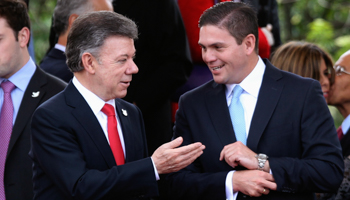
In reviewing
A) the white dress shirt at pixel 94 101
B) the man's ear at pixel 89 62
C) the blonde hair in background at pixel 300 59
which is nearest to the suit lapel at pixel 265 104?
the white dress shirt at pixel 94 101

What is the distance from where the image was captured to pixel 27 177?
12.4 ft

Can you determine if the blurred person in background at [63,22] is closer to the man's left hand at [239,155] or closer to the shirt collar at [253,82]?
the shirt collar at [253,82]

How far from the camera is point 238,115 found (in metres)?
3.49

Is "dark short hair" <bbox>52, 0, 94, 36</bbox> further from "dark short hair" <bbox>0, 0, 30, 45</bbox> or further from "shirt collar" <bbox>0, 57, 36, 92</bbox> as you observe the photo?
"shirt collar" <bbox>0, 57, 36, 92</bbox>

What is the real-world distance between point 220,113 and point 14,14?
5.68 ft

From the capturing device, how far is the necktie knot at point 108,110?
3.36 metres

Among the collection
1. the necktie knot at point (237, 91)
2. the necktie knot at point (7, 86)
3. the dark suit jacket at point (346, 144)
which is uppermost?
the necktie knot at point (7, 86)

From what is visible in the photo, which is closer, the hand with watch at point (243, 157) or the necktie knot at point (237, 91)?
the hand with watch at point (243, 157)

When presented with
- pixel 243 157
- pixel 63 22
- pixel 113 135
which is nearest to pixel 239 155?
pixel 243 157

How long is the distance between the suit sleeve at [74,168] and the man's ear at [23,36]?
1.05 metres

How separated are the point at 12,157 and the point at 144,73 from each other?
1.31 m

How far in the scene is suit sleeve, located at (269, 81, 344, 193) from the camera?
3.25 metres

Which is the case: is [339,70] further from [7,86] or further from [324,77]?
[7,86]

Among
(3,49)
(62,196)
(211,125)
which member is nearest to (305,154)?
(211,125)
